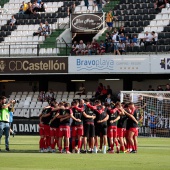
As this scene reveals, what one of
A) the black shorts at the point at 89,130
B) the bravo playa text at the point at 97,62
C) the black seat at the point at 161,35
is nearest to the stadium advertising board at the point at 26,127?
the bravo playa text at the point at 97,62

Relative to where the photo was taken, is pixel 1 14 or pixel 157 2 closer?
pixel 157 2

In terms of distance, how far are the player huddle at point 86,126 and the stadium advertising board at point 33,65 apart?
694 inches

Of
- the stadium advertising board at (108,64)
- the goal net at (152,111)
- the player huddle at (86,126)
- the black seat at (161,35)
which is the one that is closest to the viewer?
the player huddle at (86,126)

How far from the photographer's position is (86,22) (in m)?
45.2

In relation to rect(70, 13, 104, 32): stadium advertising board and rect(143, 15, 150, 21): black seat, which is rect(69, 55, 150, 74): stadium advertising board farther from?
rect(143, 15, 150, 21): black seat

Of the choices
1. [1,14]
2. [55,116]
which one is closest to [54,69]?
[1,14]

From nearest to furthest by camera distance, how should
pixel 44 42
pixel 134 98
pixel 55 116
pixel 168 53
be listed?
1. pixel 55 116
2. pixel 134 98
3. pixel 168 53
4. pixel 44 42

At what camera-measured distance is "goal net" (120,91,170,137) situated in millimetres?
37031

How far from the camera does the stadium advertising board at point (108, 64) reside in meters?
41.3

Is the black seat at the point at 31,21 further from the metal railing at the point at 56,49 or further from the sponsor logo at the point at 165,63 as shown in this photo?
the sponsor logo at the point at 165,63

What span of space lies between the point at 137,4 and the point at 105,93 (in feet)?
24.8

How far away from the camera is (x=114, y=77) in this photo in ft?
149

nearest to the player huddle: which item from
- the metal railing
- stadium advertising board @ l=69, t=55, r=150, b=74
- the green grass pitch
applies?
the green grass pitch

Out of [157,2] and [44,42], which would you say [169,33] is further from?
[44,42]
